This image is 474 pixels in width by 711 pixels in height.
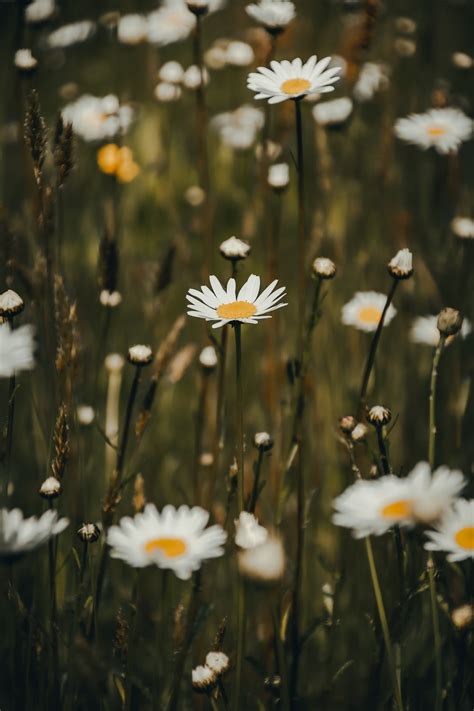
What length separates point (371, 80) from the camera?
200 centimetres

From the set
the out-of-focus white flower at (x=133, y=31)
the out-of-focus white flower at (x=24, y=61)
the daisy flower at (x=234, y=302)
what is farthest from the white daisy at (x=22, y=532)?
the out-of-focus white flower at (x=133, y=31)

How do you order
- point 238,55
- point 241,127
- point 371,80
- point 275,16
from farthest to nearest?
point 241,127 < point 371,80 < point 238,55 < point 275,16

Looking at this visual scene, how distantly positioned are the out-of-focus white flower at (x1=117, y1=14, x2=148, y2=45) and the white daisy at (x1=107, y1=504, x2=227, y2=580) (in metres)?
1.67

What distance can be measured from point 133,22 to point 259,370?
116 cm

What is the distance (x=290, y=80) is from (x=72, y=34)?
4.03 ft

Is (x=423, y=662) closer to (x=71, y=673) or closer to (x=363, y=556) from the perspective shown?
(x=363, y=556)

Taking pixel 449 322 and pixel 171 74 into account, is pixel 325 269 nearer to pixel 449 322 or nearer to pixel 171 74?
pixel 449 322

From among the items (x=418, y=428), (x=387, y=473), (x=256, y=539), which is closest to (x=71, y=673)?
(x=256, y=539)

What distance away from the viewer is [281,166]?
124cm

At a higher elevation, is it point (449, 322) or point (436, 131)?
point (436, 131)

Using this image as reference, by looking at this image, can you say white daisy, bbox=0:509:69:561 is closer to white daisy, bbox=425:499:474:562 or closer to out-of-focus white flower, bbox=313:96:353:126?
white daisy, bbox=425:499:474:562

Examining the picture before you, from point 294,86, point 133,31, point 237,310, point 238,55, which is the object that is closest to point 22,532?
point 237,310

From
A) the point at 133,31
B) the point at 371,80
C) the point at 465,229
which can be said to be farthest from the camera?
the point at 133,31

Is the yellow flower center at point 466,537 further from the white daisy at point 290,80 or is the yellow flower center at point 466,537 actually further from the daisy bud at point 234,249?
the white daisy at point 290,80
